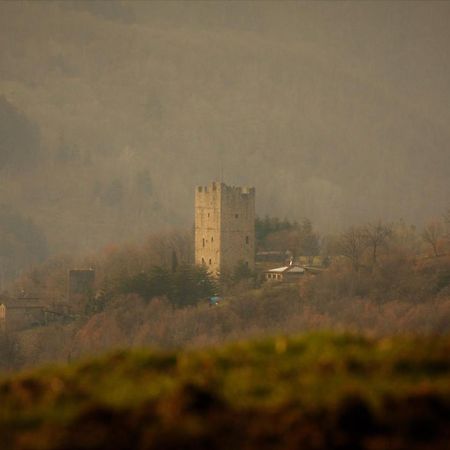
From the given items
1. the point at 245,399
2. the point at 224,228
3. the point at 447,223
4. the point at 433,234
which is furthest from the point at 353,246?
the point at 245,399

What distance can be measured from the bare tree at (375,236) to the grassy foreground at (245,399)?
66337 millimetres

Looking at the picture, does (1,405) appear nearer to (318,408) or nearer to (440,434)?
(318,408)

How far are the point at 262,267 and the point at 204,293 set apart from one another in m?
4.46

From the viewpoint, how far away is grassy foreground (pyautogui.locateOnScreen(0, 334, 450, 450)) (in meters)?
9.96

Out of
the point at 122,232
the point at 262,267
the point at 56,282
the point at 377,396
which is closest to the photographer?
the point at 377,396

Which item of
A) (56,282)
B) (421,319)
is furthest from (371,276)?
(56,282)

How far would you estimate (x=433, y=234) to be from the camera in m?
88.9

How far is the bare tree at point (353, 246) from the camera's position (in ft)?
254

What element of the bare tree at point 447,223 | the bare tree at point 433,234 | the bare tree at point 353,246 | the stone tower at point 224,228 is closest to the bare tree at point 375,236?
the bare tree at point 353,246

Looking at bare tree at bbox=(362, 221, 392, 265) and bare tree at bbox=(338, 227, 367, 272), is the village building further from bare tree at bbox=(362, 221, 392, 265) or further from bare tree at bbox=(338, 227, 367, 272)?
bare tree at bbox=(362, 221, 392, 265)

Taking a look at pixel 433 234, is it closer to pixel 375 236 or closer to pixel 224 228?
pixel 375 236

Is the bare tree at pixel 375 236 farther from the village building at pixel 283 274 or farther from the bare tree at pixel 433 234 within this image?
the village building at pixel 283 274

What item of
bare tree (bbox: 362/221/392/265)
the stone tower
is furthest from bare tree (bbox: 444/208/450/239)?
the stone tower

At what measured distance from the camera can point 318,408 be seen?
406 inches
